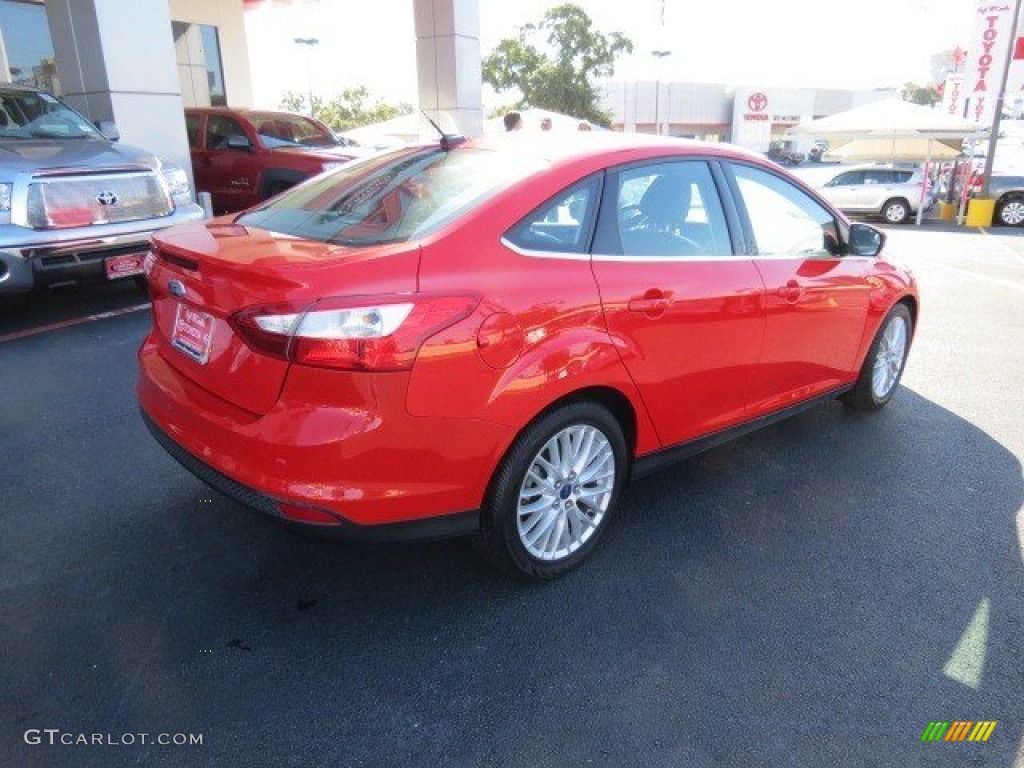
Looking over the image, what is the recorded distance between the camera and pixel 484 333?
2449 mm

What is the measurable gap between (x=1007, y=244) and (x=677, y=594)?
13946 mm

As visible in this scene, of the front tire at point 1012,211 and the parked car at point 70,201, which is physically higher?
the parked car at point 70,201

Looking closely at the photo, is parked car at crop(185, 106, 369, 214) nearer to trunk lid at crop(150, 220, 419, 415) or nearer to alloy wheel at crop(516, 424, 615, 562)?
trunk lid at crop(150, 220, 419, 415)

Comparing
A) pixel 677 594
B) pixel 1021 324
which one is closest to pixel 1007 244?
pixel 1021 324

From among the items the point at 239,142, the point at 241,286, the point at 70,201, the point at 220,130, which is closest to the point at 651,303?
the point at 241,286

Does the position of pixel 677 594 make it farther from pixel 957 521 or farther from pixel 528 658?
pixel 957 521

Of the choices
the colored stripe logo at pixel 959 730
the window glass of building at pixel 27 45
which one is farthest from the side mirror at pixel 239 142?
the colored stripe logo at pixel 959 730

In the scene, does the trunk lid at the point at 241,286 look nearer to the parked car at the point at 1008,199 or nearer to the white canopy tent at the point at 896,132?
the white canopy tent at the point at 896,132

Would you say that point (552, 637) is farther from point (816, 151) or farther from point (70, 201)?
point (816, 151)

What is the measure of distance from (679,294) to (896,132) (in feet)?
57.2

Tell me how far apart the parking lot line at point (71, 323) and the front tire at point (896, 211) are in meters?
16.6

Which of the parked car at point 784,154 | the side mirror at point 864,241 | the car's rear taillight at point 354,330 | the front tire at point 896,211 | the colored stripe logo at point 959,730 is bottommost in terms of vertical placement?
the parked car at point 784,154

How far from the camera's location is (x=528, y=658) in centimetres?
258

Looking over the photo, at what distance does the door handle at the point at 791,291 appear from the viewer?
140 inches
